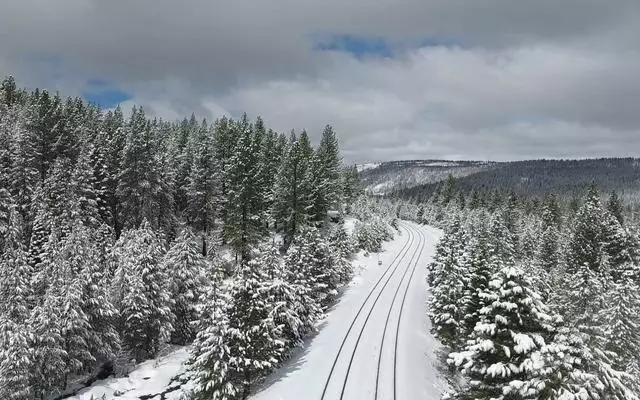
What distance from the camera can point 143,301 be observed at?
33156 mm

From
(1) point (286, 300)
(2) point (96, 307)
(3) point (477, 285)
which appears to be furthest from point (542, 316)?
(2) point (96, 307)

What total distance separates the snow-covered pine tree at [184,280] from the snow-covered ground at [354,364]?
2640mm

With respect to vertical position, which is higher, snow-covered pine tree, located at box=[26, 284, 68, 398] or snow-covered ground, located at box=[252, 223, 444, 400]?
snow-covered pine tree, located at box=[26, 284, 68, 398]

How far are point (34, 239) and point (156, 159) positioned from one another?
52.5 ft

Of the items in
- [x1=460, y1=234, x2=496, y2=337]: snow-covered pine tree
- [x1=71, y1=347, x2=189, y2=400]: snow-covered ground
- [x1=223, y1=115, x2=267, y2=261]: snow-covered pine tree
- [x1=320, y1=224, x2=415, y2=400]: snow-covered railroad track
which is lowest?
[x1=71, y1=347, x2=189, y2=400]: snow-covered ground

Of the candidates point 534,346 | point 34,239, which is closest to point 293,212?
point 34,239

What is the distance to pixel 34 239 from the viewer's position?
152 feet

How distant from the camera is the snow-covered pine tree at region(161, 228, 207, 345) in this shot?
1452 inches

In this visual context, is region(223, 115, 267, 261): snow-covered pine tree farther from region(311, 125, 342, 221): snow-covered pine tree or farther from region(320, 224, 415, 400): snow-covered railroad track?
region(320, 224, 415, 400): snow-covered railroad track

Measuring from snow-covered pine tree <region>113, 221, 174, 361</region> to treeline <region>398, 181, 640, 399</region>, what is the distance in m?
20.1

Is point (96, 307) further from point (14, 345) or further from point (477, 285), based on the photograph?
point (477, 285)

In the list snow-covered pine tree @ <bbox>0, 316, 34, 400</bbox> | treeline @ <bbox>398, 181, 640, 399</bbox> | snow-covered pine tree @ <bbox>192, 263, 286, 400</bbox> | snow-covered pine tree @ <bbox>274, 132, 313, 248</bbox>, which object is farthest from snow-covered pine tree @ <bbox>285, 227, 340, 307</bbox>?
snow-covered pine tree @ <bbox>0, 316, 34, 400</bbox>

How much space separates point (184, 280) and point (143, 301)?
436cm

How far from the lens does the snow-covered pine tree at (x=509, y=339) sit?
50.4 ft
